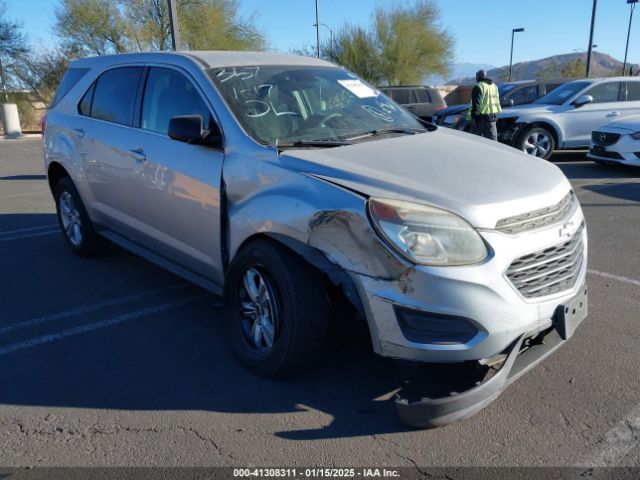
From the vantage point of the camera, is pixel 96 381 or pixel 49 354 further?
pixel 49 354

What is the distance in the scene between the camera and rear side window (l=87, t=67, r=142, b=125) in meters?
4.60

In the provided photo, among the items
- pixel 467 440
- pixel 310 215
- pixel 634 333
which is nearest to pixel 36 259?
pixel 310 215

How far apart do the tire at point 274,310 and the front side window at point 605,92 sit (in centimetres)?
1077

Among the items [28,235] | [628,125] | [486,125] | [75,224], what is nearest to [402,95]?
[486,125]

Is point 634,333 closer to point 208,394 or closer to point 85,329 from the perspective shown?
point 208,394

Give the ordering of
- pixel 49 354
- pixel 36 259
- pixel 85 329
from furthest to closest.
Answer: pixel 36 259, pixel 85 329, pixel 49 354

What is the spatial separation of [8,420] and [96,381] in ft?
1.65

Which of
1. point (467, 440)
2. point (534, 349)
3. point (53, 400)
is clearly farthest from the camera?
point (53, 400)

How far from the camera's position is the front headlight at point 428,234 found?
8.61 ft

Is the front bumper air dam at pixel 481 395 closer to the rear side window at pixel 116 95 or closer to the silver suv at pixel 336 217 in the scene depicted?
the silver suv at pixel 336 217

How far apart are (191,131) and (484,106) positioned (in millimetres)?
8401

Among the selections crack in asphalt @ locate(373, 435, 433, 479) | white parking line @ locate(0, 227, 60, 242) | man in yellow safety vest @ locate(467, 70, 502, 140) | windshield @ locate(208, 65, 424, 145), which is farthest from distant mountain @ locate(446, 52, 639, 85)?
crack in asphalt @ locate(373, 435, 433, 479)

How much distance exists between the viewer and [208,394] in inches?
127

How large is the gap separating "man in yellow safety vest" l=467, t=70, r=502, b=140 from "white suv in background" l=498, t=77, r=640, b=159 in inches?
30.1
